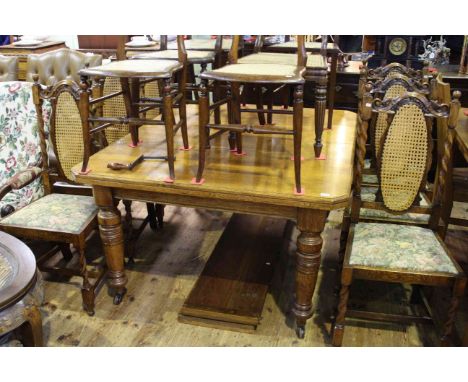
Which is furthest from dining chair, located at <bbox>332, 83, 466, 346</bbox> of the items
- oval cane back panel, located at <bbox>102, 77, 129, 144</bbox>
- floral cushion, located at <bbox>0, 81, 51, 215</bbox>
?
floral cushion, located at <bbox>0, 81, 51, 215</bbox>

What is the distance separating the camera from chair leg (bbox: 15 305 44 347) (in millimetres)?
1314

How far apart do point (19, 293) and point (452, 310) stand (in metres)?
1.58

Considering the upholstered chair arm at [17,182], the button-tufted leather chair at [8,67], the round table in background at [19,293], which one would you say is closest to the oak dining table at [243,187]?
the upholstered chair arm at [17,182]

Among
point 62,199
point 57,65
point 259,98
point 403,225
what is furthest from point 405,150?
point 57,65

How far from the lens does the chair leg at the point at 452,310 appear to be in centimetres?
174

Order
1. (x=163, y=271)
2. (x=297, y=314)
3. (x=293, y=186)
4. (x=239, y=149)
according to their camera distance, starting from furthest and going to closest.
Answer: (x=163, y=271) < (x=239, y=149) < (x=297, y=314) < (x=293, y=186)

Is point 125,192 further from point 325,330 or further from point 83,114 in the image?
point 325,330

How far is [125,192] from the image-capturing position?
2041 millimetres

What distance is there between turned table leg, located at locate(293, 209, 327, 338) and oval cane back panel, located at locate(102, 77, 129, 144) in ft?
4.78

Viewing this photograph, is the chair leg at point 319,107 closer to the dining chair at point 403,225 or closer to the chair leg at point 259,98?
the dining chair at point 403,225

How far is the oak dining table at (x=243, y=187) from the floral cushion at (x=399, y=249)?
0.20 m
